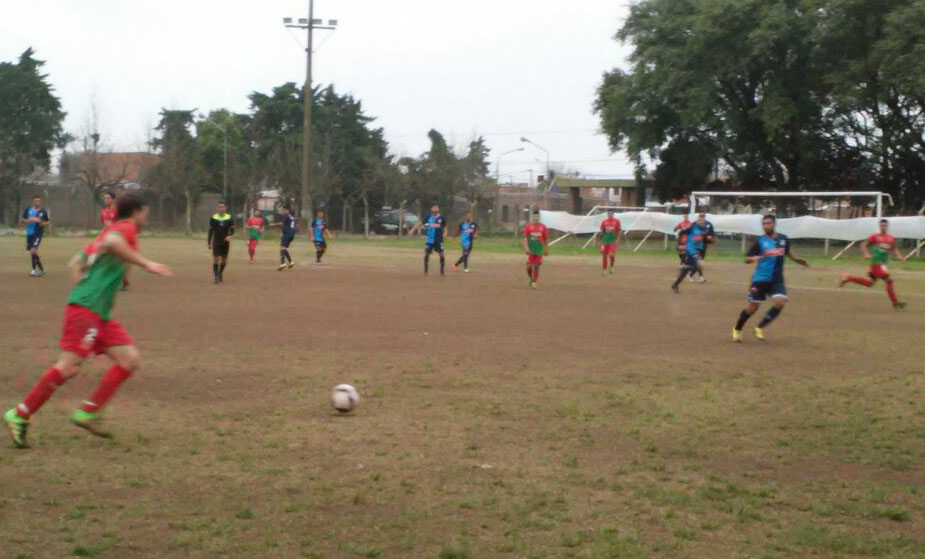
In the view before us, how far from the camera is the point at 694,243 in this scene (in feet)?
79.3

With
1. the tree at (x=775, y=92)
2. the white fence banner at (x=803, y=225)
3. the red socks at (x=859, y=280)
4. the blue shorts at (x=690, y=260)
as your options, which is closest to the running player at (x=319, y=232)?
the white fence banner at (x=803, y=225)

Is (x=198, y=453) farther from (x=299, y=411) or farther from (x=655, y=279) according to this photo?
(x=655, y=279)

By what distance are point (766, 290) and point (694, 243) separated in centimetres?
975

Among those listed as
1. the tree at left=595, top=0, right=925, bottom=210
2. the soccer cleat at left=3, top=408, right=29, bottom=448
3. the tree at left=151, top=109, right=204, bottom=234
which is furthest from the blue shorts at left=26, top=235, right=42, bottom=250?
the tree at left=151, top=109, right=204, bottom=234

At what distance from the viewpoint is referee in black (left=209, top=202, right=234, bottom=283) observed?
23.2 metres

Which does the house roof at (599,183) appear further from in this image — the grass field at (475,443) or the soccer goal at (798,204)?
the grass field at (475,443)

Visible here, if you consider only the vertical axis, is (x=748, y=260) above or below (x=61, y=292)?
above

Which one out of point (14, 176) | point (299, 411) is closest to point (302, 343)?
point (299, 411)

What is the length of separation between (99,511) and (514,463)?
2.80 meters

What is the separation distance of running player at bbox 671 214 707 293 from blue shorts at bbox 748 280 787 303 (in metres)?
9.07

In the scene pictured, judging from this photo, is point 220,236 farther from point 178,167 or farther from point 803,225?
point 178,167

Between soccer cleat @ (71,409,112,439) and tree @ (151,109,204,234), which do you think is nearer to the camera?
soccer cleat @ (71,409,112,439)

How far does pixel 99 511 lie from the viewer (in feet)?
19.7

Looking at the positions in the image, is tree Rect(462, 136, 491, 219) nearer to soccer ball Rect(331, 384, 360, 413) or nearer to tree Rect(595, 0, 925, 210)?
tree Rect(595, 0, 925, 210)
